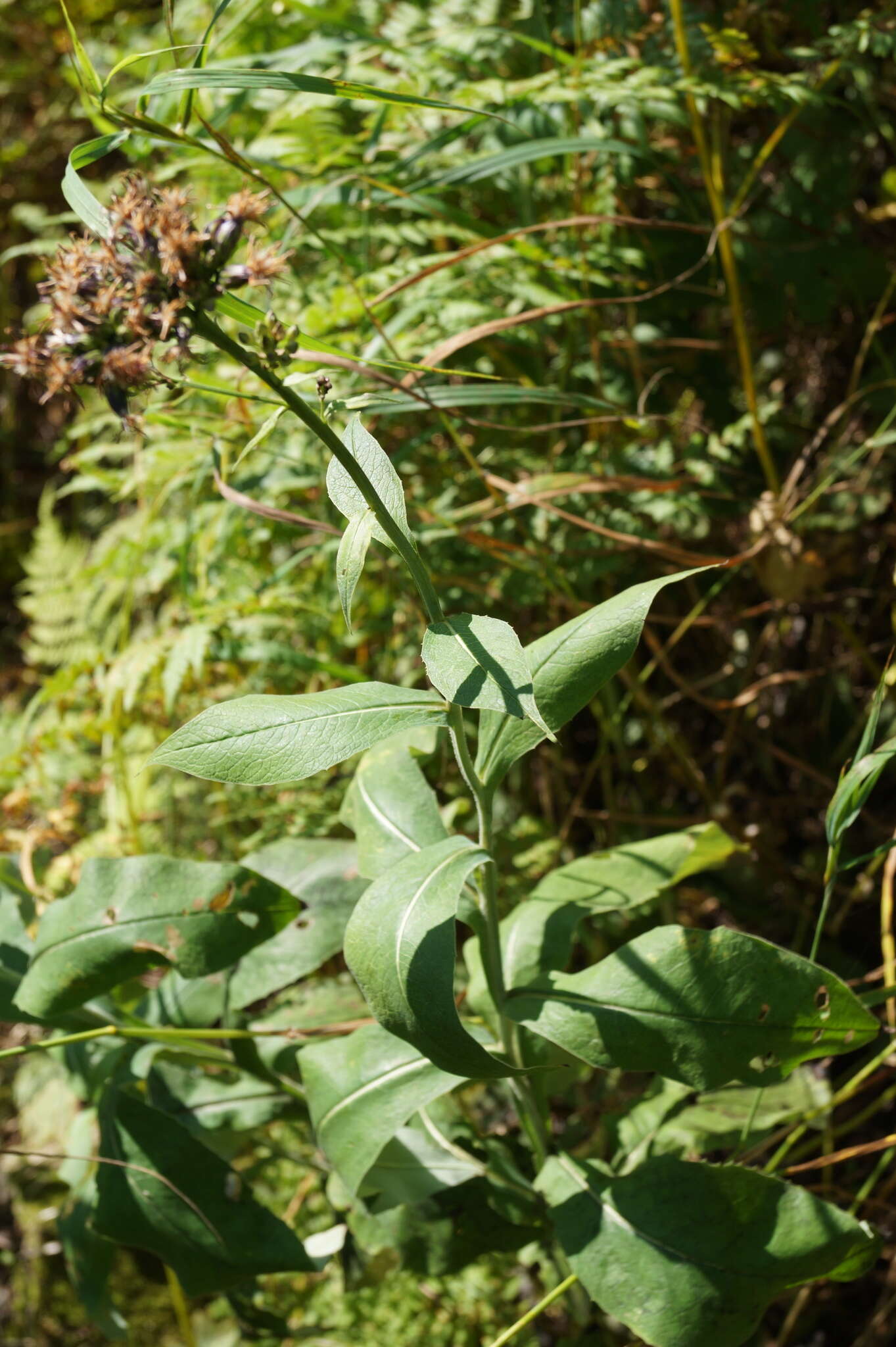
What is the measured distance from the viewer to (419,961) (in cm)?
94

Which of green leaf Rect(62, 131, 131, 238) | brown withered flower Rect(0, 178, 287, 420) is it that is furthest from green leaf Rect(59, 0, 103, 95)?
brown withered flower Rect(0, 178, 287, 420)

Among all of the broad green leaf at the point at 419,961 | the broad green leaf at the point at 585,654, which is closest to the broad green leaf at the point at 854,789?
the broad green leaf at the point at 585,654

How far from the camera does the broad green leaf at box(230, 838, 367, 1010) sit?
1.51 meters

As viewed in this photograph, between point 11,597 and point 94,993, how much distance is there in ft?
8.74

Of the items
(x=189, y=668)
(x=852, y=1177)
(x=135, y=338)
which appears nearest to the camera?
(x=135, y=338)

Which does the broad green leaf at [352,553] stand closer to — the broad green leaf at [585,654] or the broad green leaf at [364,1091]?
the broad green leaf at [585,654]

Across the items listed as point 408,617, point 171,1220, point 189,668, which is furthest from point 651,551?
point 171,1220

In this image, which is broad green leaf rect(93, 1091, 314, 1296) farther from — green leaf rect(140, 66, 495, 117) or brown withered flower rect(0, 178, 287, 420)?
green leaf rect(140, 66, 495, 117)

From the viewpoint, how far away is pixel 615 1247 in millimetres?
1163

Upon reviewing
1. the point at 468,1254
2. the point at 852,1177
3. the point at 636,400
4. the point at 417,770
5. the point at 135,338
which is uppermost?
the point at 135,338

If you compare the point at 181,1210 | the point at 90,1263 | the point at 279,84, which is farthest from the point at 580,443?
the point at 90,1263

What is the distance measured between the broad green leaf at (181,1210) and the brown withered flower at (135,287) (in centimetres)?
101

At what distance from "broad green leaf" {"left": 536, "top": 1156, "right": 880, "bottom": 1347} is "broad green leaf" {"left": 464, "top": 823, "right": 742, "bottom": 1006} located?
0.89 ft

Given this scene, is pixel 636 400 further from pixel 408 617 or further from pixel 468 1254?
pixel 468 1254
